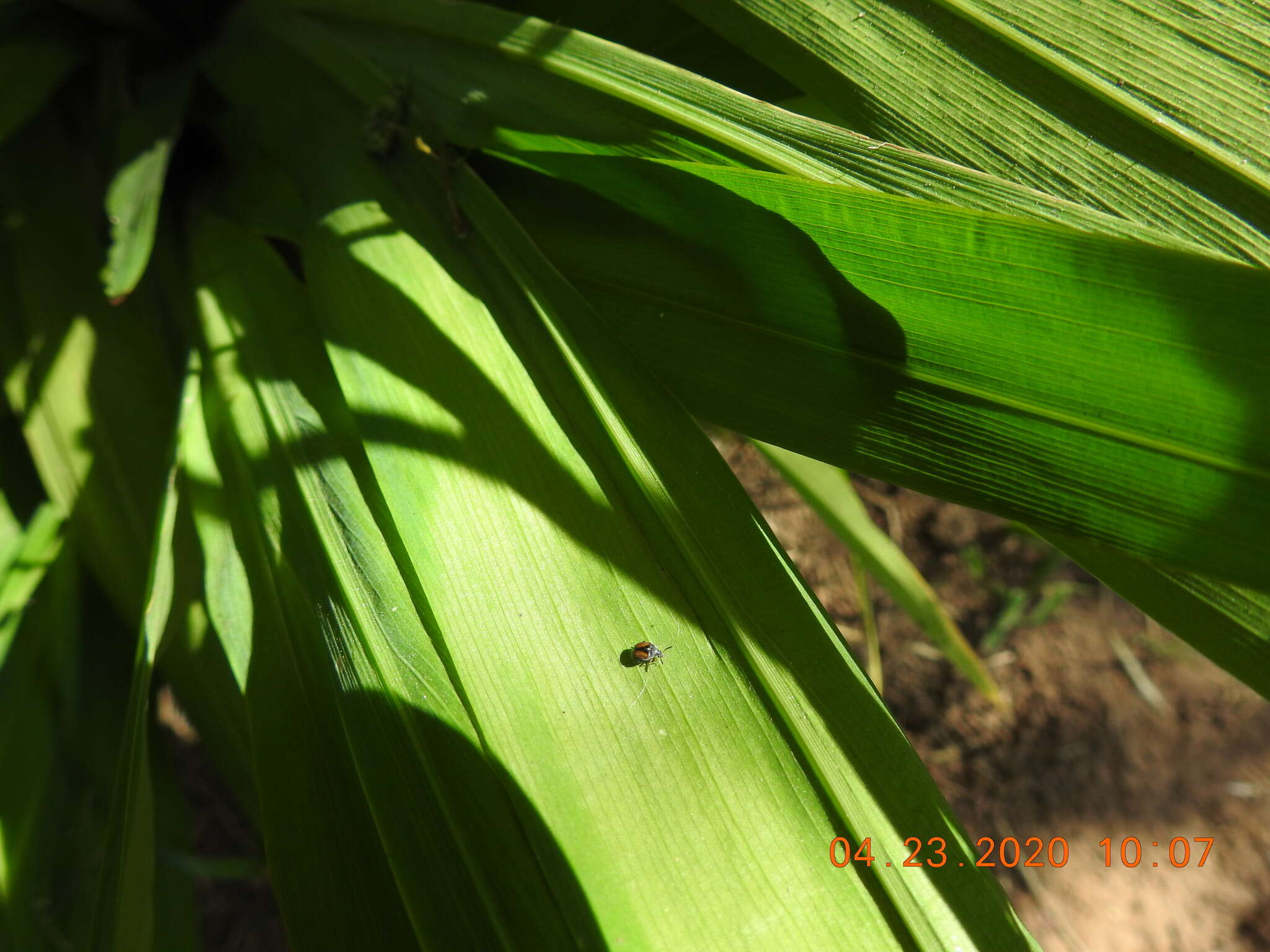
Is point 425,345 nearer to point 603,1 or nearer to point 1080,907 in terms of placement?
point 603,1

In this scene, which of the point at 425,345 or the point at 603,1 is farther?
the point at 603,1

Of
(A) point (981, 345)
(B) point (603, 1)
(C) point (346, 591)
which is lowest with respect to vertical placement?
(C) point (346, 591)

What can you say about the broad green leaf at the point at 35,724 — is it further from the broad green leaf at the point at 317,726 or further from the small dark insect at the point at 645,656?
the small dark insect at the point at 645,656

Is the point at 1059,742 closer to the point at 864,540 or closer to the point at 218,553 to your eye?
the point at 864,540

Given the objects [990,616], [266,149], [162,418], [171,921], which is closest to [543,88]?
[266,149]

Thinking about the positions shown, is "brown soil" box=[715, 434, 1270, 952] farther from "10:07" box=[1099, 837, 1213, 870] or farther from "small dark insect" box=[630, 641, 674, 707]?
"small dark insect" box=[630, 641, 674, 707]
